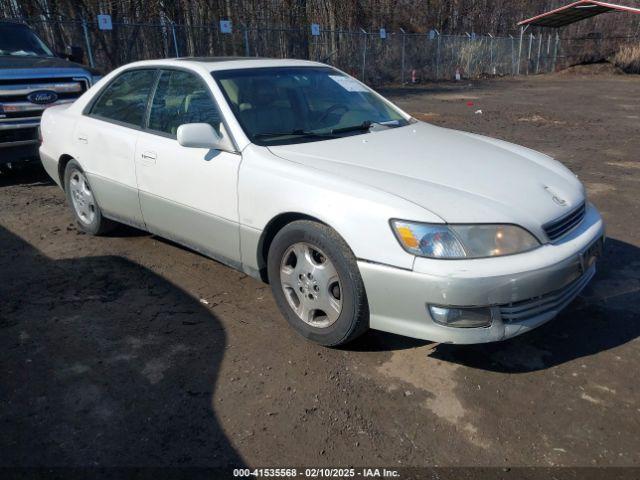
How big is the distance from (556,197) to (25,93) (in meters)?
6.51

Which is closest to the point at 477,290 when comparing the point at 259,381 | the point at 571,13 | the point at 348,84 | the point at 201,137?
the point at 259,381

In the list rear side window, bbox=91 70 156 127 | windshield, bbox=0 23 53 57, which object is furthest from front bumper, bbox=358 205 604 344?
windshield, bbox=0 23 53 57

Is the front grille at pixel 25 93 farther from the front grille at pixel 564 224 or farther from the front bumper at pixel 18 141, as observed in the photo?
the front grille at pixel 564 224

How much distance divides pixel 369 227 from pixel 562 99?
17660 millimetres

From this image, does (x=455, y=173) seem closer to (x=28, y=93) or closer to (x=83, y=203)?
→ (x=83, y=203)

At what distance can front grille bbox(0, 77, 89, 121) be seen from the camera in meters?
6.84

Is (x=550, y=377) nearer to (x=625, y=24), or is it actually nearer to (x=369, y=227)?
(x=369, y=227)

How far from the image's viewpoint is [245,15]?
65.6 ft

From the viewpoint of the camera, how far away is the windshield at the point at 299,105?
3.73 metres

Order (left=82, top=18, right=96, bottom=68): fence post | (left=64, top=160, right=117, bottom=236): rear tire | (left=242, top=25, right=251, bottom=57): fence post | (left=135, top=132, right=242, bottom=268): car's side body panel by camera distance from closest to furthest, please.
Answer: (left=135, top=132, right=242, bottom=268): car's side body panel
(left=64, top=160, right=117, bottom=236): rear tire
(left=82, top=18, right=96, bottom=68): fence post
(left=242, top=25, right=251, bottom=57): fence post

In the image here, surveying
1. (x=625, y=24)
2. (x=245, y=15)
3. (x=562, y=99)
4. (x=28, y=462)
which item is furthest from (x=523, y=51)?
(x=28, y=462)

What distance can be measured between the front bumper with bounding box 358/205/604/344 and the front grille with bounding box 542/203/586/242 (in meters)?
0.06

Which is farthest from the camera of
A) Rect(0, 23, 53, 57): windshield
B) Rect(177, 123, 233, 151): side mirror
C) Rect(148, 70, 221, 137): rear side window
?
Rect(0, 23, 53, 57): windshield

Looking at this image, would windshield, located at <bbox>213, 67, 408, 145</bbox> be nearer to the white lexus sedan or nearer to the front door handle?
the white lexus sedan
